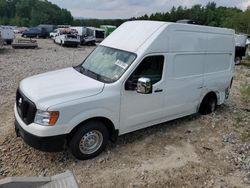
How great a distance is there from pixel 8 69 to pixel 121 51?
9320 millimetres

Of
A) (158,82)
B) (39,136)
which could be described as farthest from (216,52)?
(39,136)

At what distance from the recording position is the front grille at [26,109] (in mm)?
3713

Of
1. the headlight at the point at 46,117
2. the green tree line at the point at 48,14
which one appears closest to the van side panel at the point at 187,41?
the headlight at the point at 46,117

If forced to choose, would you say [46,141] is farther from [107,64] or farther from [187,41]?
[187,41]

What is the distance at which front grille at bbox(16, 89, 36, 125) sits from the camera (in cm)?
371

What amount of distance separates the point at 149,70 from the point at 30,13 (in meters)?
105

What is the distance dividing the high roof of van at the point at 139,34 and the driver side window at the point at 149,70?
0.31 metres

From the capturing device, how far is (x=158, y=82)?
4.80 m

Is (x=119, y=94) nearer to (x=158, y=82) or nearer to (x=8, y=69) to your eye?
(x=158, y=82)

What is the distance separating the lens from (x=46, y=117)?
3.60 metres

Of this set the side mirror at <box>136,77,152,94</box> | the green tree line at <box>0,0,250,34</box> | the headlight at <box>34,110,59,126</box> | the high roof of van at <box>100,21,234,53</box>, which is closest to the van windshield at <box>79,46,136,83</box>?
the high roof of van at <box>100,21,234,53</box>

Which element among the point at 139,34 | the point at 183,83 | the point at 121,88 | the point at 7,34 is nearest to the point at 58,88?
the point at 121,88

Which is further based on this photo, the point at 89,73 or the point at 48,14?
the point at 48,14

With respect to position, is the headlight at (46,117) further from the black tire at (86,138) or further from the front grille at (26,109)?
the black tire at (86,138)
